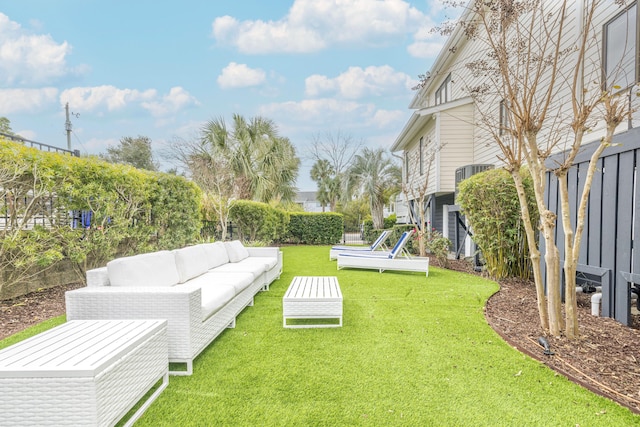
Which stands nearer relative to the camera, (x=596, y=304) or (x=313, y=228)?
(x=596, y=304)

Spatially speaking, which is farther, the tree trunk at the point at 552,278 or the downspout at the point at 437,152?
the downspout at the point at 437,152

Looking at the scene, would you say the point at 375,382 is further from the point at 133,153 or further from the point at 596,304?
the point at 133,153

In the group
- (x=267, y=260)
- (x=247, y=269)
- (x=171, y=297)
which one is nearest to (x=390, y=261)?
(x=267, y=260)

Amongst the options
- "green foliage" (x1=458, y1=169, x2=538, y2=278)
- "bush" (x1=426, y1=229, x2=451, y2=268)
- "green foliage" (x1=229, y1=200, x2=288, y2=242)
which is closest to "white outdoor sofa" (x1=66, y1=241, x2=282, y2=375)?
"green foliage" (x1=458, y1=169, x2=538, y2=278)

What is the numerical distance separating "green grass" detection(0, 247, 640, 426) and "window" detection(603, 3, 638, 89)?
4864mm

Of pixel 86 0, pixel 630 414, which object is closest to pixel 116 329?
pixel 630 414

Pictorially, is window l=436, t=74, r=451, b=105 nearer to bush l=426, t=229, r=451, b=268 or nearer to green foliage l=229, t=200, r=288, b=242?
bush l=426, t=229, r=451, b=268

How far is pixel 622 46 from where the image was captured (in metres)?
5.52

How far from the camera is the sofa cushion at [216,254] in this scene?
557 centimetres

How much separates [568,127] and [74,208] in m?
7.56

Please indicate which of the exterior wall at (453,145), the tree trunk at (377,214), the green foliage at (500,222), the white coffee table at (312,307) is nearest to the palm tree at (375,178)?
the tree trunk at (377,214)

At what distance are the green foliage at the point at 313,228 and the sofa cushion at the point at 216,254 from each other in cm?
1148

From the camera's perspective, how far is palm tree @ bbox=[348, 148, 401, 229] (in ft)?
72.8

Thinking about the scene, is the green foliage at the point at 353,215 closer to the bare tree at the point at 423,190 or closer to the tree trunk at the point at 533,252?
the bare tree at the point at 423,190
